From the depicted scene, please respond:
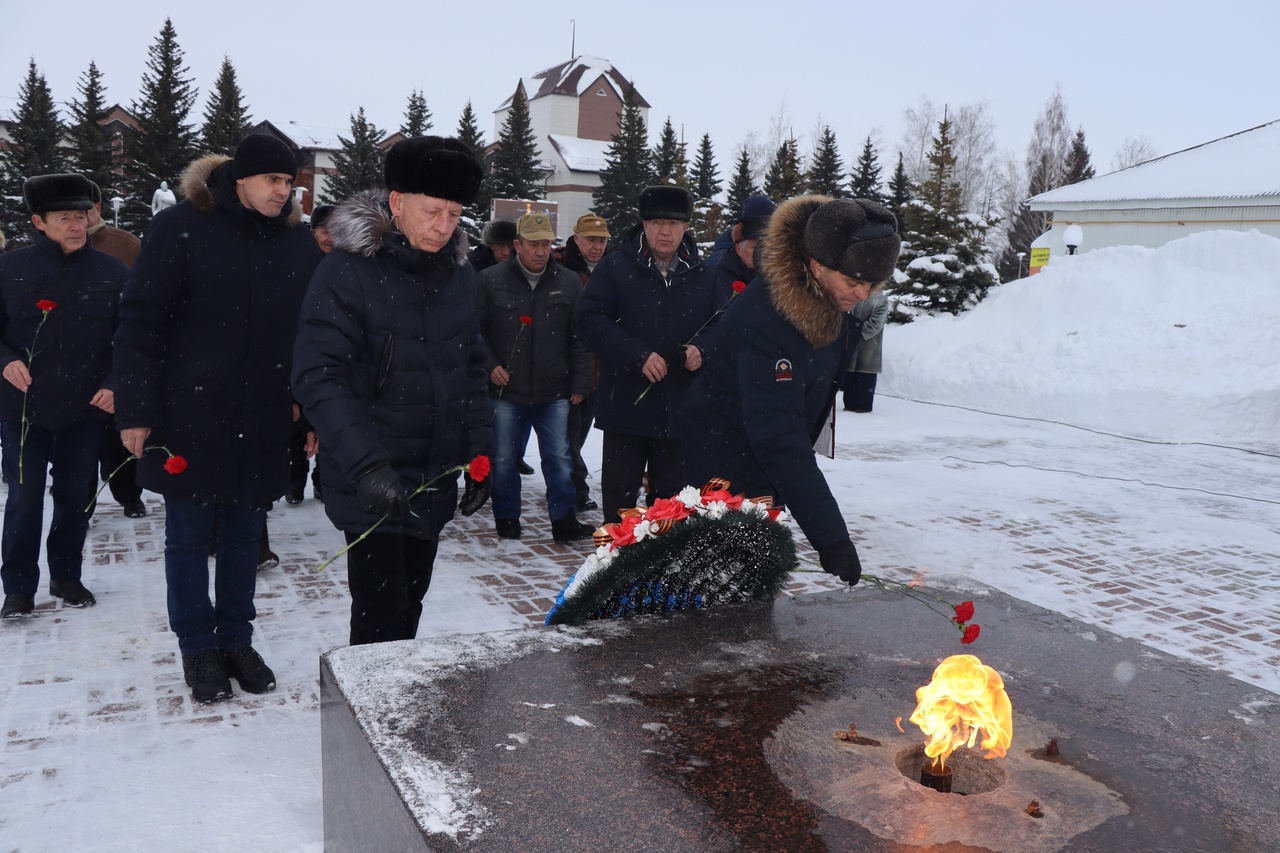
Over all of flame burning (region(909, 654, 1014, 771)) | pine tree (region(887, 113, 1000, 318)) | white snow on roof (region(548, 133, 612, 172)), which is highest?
white snow on roof (region(548, 133, 612, 172))

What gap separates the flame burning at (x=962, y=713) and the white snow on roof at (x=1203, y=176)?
21.2 m

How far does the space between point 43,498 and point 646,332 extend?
311 centimetres

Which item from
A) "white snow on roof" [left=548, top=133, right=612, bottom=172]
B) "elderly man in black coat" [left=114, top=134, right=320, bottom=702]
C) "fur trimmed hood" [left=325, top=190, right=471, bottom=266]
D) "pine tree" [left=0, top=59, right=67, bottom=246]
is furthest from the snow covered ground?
"white snow on roof" [left=548, top=133, right=612, bottom=172]

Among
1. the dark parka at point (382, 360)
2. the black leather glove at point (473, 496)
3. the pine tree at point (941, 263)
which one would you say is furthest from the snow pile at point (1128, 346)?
the dark parka at point (382, 360)

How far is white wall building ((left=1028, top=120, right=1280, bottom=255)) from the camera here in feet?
65.9

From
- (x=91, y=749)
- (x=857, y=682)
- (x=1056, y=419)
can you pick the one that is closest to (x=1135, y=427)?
(x=1056, y=419)

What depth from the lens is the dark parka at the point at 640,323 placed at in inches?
217

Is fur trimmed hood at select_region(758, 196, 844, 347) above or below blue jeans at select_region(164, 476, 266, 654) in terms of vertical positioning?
above

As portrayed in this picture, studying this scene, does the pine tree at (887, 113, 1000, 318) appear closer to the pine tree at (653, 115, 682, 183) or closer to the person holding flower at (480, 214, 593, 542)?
the person holding flower at (480, 214, 593, 542)

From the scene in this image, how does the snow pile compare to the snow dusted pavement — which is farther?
the snow pile

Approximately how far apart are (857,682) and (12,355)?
4.28m

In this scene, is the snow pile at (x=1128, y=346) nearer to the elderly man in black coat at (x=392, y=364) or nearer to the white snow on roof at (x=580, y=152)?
the elderly man in black coat at (x=392, y=364)

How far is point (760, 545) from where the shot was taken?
3.15 m

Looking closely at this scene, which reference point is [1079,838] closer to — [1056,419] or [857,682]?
[857,682]
